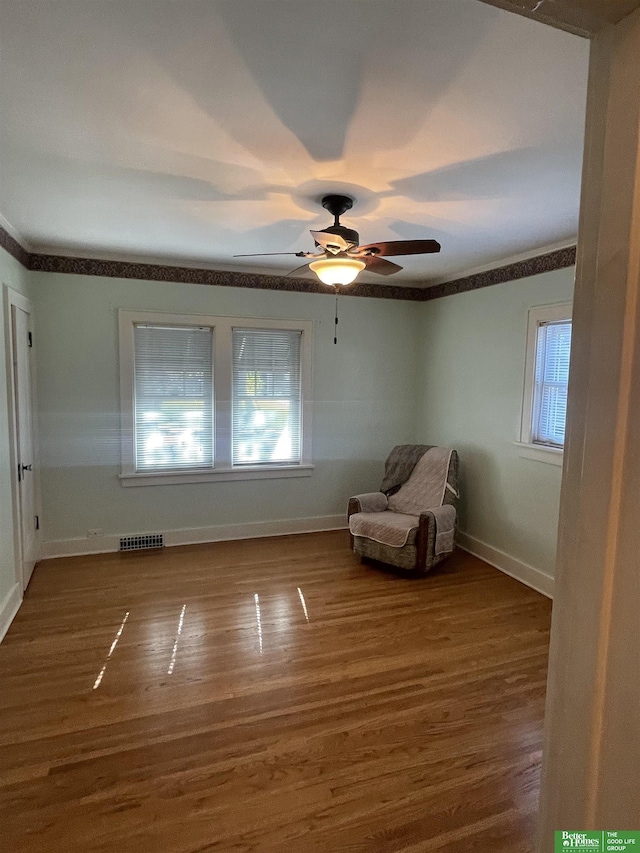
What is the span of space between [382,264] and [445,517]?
222 centimetres

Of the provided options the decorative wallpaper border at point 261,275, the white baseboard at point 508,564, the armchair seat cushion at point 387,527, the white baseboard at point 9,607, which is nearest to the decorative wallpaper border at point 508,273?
the decorative wallpaper border at point 261,275

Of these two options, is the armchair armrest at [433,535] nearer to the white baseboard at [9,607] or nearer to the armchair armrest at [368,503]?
the armchair armrest at [368,503]

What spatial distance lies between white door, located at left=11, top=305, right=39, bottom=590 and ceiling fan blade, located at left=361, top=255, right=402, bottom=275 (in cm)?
243

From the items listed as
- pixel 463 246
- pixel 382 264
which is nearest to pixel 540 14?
pixel 382 264

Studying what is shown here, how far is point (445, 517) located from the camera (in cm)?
404

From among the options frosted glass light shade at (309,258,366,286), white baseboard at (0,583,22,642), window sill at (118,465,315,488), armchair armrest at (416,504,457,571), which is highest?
frosted glass light shade at (309,258,366,286)

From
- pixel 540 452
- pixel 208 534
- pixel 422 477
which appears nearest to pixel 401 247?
pixel 540 452

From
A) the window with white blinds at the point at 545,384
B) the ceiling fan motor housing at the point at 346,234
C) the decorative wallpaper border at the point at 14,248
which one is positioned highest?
the decorative wallpaper border at the point at 14,248

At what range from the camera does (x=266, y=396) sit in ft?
15.6

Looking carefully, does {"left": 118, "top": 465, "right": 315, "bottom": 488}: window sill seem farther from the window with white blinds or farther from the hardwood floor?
the window with white blinds

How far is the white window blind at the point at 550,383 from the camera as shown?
11.9ft

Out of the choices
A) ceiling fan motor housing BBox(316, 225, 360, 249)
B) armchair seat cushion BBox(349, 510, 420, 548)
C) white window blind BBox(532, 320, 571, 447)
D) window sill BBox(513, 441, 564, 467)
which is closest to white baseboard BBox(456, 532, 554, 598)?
armchair seat cushion BBox(349, 510, 420, 548)

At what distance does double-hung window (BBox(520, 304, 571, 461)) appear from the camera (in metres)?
3.61
